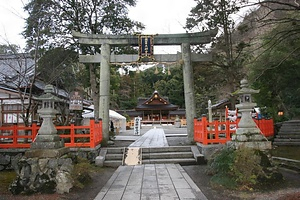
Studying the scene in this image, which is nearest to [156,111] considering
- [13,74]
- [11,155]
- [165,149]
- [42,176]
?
[13,74]

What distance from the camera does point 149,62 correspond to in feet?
39.9

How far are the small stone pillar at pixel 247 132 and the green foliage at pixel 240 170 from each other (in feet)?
1.10

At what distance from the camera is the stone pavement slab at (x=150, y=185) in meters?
5.40

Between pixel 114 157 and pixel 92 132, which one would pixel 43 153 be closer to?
pixel 92 132

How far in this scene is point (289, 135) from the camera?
15.2m

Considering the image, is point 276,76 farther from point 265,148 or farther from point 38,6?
point 38,6

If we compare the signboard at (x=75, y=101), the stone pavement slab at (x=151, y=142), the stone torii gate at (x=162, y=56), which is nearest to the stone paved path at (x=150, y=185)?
the stone pavement slab at (x=151, y=142)

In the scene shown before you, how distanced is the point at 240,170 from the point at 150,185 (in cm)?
219

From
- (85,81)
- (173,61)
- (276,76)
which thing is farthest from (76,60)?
(276,76)

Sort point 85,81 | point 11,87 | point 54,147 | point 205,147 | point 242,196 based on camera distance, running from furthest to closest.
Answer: point 85,81, point 11,87, point 205,147, point 54,147, point 242,196

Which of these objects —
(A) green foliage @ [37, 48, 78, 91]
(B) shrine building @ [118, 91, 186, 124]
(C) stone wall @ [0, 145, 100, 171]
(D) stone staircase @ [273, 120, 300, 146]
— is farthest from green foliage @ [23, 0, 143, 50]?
(B) shrine building @ [118, 91, 186, 124]

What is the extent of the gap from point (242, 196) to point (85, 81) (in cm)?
1376

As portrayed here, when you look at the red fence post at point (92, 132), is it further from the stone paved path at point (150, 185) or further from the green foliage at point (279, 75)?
the green foliage at point (279, 75)

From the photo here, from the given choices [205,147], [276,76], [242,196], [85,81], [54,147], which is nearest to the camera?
[242,196]
